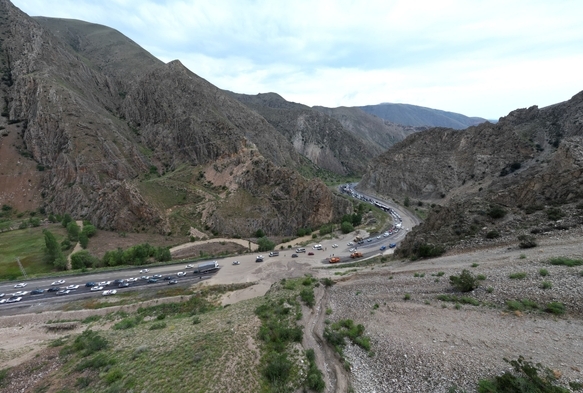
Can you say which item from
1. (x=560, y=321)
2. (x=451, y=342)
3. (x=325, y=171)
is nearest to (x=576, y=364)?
(x=560, y=321)

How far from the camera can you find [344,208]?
91.7m

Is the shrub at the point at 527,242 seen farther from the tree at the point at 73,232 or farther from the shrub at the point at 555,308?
the tree at the point at 73,232

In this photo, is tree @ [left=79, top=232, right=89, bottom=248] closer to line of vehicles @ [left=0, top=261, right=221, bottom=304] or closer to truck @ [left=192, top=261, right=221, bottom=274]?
line of vehicles @ [left=0, top=261, right=221, bottom=304]

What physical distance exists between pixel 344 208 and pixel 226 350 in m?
76.7

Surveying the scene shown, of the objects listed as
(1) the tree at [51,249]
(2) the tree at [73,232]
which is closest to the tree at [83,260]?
(1) the tree at [51,249]

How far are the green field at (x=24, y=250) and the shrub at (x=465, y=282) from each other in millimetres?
69940

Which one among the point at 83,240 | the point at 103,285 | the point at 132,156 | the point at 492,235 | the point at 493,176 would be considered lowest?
the point at 103,285

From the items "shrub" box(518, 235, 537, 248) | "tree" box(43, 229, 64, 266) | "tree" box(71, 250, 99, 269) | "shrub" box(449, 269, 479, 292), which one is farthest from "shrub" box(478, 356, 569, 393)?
"tree" box(43, 229, 64, 266)

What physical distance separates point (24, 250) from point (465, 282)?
83.4 meters

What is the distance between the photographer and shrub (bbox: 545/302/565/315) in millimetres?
15590

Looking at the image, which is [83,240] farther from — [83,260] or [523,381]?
[523,381]

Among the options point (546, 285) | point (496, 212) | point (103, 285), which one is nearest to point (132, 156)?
point (103, 285)

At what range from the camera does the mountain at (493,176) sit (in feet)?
96.9

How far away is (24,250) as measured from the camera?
6112cm
